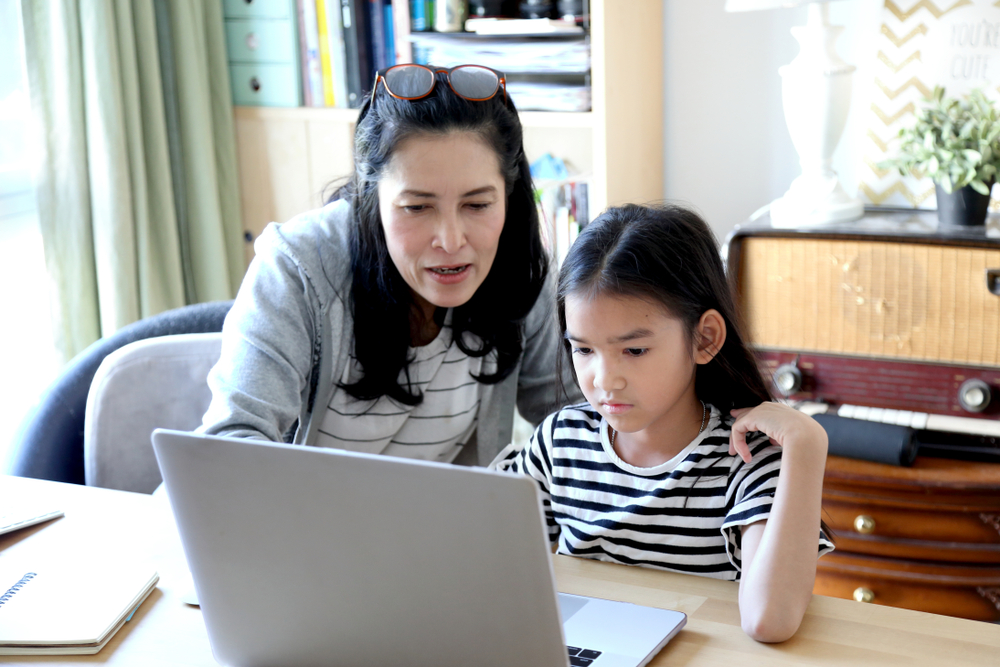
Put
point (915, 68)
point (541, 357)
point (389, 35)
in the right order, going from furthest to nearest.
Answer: point (389, 35), point (915, 68), point (541, 357)

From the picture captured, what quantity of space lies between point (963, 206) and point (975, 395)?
1.08 ft

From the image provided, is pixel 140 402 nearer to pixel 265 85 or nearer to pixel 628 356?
pixel 628 356

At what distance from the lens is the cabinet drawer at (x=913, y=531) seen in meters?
1.54

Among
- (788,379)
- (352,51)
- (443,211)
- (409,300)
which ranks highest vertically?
(352,51)

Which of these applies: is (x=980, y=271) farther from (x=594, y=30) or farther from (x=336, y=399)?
(x=336, y=399)

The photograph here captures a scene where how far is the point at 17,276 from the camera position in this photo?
2135mm

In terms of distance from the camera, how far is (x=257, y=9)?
225 centimetres

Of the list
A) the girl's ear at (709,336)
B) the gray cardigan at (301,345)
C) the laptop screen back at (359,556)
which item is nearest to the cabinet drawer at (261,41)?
the gray cardigan at (301,345)

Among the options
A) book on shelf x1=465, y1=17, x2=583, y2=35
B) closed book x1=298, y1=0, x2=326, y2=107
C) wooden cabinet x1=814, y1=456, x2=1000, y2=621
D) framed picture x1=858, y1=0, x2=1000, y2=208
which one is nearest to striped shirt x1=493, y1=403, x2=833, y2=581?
wooden cabinet x1=814, y1=456, x2=1000, y2=621

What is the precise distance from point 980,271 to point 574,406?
83 cm

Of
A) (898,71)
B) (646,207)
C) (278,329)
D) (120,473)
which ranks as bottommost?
(120,473)

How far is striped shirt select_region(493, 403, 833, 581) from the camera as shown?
0.95m

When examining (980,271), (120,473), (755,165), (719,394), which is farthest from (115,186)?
(980,271)

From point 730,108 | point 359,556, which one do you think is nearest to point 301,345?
point 359,556
